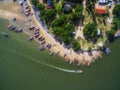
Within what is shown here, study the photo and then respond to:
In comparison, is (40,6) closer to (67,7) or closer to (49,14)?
(49,14)

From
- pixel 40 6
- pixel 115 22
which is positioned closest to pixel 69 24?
pixel 40 6

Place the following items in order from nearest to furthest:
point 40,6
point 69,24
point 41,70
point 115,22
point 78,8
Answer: point 40,6 → point 78,8 → point 69,24 → point 115,22 → point 41,70

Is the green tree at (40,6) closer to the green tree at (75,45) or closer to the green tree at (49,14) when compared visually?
the green tree at (49,14)

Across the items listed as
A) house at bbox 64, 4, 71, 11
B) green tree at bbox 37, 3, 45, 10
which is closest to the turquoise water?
green tree at bbox 37, 3, 45, 10

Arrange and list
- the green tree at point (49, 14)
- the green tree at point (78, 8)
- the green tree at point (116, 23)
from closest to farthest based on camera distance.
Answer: the green tree at point (49, 14)
the green tree at point (78, 8)
the green tree at point (116, 23)

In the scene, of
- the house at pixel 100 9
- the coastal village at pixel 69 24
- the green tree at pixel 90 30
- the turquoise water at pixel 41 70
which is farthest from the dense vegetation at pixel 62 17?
the turquoise water at pixel 41 70

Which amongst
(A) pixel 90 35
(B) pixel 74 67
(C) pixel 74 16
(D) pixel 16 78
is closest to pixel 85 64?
(B) pixel 74 67
